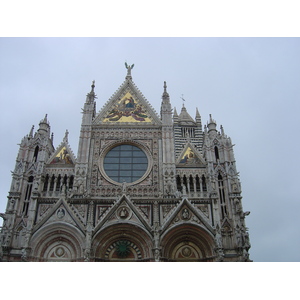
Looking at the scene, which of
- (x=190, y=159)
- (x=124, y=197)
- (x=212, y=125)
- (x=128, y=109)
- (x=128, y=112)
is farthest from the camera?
(x=128, y=109)

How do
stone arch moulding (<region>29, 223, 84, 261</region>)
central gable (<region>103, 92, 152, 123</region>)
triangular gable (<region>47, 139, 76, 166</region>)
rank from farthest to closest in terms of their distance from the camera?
central gable (<region>103, 92, 152, 123</region>), triangular gable (<region>47, 139, 76, 166</region>), stone arch moulding (<region>29, 223, 84, 261</region>)

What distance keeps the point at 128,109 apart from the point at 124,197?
29.7 feet

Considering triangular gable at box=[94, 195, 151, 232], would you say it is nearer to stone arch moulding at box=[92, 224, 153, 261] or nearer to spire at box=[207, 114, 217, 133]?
stone arch moulding at box=[92, 224, 153, 261]

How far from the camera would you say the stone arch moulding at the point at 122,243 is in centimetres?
1977

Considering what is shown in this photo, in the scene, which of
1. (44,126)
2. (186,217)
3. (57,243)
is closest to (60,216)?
(57,243)

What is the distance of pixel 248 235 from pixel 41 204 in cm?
1395

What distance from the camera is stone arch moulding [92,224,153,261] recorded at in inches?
778

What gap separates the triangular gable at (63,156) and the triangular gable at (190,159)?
8246 millimetres

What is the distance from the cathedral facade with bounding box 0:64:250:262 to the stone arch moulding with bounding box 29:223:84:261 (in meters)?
0.06

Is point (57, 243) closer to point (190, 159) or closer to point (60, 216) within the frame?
point (60, 216)

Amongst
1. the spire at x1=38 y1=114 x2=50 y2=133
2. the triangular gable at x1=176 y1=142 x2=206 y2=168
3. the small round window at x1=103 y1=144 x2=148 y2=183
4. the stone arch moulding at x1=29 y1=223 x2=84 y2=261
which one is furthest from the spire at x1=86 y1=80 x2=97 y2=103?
the stone arch moulding at x1=29 y1=223 x2=84 y2=261

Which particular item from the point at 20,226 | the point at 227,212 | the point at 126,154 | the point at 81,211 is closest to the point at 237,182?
the point at 227,212

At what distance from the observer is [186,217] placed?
66.9ft

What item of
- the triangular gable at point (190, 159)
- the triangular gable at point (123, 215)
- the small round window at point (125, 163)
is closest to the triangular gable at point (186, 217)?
the triangular gable at point (123, 215)
